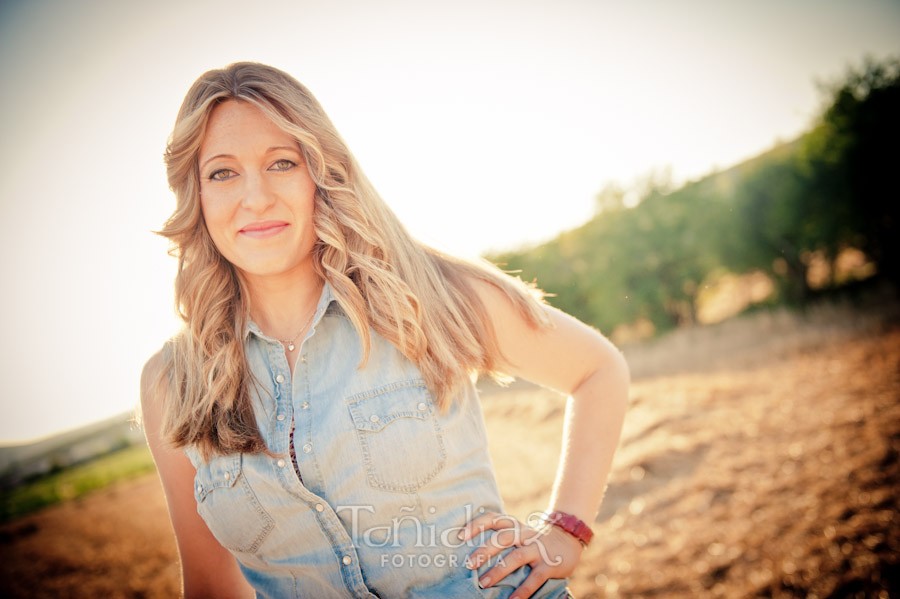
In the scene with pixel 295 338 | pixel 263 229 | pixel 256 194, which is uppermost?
pixel 256 194

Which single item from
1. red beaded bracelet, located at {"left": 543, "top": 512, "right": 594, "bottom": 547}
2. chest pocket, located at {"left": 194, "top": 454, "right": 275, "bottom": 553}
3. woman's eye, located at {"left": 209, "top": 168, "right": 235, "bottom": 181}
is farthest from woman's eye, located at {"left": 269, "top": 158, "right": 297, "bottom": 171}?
red beaded bracelet, located at {"left": 543, "top": 512, "right": 594, "bottom": 547}

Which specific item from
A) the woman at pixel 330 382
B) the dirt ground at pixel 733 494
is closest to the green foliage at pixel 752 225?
the dirt ground at pixel 733 494

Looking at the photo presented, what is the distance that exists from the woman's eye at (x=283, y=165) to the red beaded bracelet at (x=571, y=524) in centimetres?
190

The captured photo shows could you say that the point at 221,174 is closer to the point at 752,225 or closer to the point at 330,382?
Result: the point at 330,382

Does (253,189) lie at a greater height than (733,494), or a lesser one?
greater

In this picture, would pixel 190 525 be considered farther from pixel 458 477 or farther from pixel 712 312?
pixel 712 312

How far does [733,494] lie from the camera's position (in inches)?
235

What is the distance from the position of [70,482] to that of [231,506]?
1472 inches

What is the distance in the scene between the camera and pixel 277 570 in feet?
5.76

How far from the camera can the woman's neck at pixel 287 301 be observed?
6.72 ft

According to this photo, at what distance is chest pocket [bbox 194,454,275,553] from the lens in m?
1.71

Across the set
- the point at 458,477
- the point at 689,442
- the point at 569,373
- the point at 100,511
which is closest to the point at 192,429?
the point at 458,477

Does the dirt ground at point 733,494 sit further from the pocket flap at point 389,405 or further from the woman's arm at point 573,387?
the pocket flap at point 389,405

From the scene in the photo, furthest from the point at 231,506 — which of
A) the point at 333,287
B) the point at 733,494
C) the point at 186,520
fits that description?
the point at 733,494
